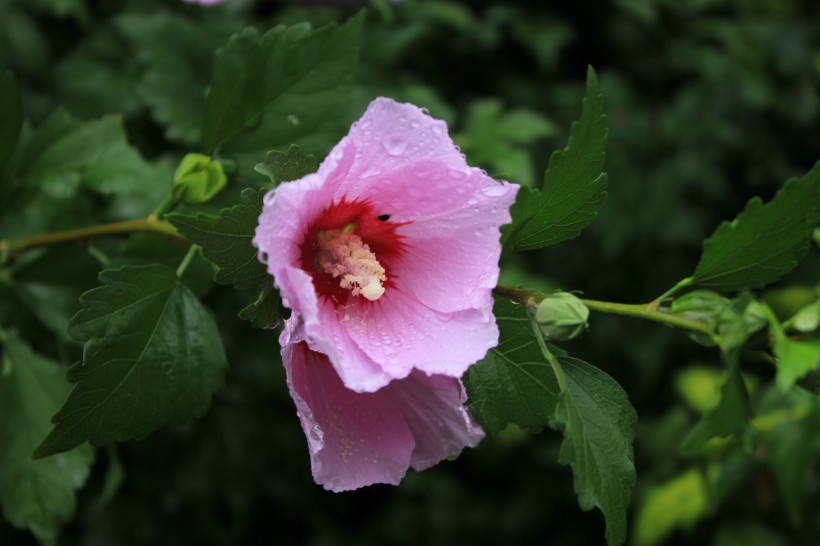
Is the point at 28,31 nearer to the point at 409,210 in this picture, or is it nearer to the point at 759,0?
the point at 409,210

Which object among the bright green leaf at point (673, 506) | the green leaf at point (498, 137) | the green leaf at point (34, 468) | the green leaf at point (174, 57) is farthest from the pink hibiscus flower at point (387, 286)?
the bright green leaf at point (673, 506)

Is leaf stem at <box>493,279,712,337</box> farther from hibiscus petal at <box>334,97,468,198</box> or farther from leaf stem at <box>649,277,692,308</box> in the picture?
hibiscus petal at <box>334,97,468,198</box>

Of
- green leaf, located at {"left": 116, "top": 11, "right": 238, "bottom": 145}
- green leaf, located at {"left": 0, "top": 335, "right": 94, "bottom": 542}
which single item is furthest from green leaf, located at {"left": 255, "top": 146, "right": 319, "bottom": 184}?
green leaf, located at {"left": 116, "top": 11, "right": 238, "bottom": 145}

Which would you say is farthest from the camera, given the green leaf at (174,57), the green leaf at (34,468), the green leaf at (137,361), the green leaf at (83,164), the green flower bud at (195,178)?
the green leaf at (174,57)

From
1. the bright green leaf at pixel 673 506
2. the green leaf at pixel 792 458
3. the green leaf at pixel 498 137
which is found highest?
the green leaf at pixel 498 137

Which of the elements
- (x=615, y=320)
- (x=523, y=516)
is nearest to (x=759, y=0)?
(x=615, y=320)

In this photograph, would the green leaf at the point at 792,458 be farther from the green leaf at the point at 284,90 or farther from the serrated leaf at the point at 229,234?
the serrated leaf at the point at 229,234
